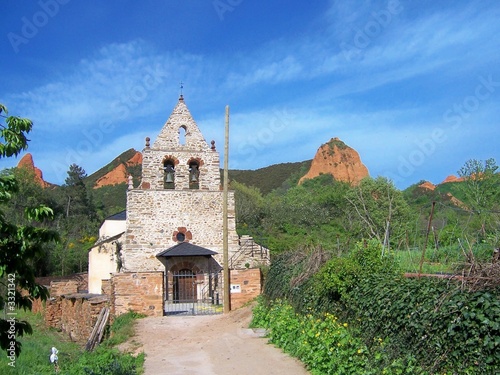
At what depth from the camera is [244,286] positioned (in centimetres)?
1680

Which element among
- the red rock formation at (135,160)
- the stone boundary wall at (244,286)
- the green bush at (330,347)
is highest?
the red rock formation at (135,160)

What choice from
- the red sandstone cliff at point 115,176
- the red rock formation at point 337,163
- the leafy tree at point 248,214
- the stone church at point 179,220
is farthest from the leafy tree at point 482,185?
the red sandstone cliff at point 115,176

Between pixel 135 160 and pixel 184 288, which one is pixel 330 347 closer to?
pixel 184 288

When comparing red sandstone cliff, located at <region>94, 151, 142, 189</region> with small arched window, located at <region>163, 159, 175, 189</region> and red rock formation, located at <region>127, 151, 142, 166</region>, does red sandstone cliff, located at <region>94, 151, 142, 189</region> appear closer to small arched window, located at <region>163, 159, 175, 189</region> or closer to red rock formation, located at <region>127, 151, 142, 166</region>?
red rock formation, located at <region>127, 151, 142, 166</region>

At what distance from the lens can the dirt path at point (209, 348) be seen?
30.2 feet

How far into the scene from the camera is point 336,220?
44.1 m

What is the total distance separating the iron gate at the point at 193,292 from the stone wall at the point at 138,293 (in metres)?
2.25

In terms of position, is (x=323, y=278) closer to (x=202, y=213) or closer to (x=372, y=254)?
(x=372, y=254)

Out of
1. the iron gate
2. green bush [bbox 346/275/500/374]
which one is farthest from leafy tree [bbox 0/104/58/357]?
the iron gate

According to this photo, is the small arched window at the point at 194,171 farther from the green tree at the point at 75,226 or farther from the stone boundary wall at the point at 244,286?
the green tree at the point at 75,226

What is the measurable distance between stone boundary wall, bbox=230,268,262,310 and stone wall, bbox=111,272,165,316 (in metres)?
2.53

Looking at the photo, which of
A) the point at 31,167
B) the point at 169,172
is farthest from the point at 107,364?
the point at 31,167

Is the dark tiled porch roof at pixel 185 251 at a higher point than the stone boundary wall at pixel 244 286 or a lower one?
higher

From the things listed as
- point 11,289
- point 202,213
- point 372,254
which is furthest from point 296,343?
point 202,213
